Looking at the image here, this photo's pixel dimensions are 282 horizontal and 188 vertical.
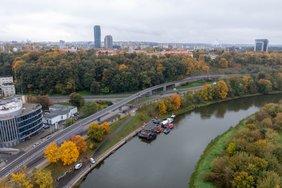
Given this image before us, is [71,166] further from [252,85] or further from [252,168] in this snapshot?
[252,85]

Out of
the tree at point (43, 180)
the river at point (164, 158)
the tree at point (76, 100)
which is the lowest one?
the river at point (164, 158)

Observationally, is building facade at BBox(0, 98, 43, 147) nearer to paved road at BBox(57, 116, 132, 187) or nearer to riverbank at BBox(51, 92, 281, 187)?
paved road at BBox(57, 116, 132, 187)

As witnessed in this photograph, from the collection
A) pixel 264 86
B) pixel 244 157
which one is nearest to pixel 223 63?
pixel 264 86

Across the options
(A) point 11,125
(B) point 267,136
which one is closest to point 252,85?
(B) point 267,136

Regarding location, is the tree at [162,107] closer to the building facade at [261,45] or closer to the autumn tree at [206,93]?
the autumn tree at [206,93]

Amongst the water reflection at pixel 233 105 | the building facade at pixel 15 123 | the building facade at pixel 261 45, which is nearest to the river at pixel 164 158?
the water reflection at pixel 233 105

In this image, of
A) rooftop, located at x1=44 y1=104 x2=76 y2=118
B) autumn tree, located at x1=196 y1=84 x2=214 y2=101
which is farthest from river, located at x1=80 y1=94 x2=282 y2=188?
rooftop, located at x1=44 y1=104 x2=76 y2=118
